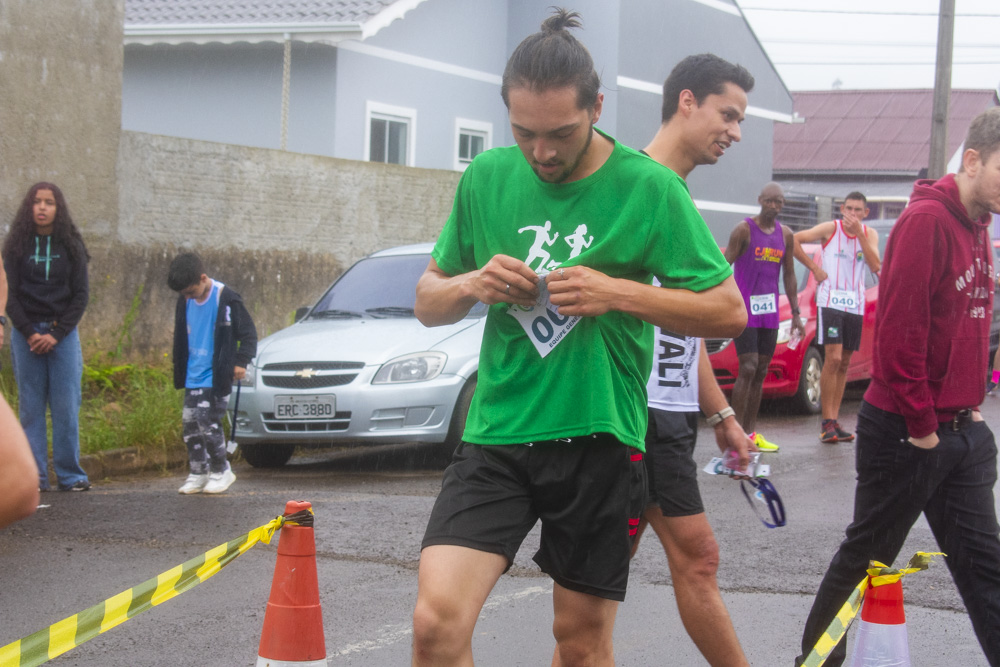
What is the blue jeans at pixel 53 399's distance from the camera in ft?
25.7

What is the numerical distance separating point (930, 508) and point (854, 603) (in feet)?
1.98

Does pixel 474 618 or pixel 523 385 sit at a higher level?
pixel 523 385

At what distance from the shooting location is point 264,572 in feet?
19.2

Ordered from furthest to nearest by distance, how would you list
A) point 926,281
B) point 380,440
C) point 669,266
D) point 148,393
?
point 148,393 → point 380,440 → point 926,281 → point 669,266

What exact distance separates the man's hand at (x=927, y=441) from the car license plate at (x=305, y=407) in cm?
547

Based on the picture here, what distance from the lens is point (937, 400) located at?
3697 millimetres

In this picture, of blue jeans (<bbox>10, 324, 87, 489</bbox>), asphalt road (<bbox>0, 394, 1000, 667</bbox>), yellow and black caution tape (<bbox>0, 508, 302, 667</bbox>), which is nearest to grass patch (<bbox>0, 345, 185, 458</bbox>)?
asphalt road (<bbox>0, 394, 1000, 667</bbox>)

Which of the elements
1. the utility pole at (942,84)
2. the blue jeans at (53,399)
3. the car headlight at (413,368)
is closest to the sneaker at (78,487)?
the blue jeans at (53,399)

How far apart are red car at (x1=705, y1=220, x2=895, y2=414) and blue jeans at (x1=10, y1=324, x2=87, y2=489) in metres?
5.73

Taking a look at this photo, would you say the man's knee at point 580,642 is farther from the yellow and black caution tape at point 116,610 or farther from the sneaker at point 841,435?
the sneaker at point 841,435

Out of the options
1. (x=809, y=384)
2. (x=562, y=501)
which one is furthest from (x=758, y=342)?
(x=562, y=501)

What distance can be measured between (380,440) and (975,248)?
5444mm

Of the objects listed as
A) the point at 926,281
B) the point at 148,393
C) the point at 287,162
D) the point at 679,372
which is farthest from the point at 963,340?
the point at 287,162

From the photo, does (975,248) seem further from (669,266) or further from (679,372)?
(669,266)
